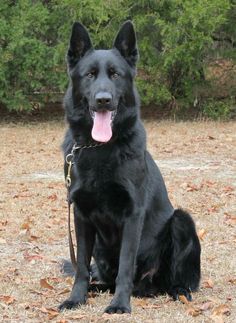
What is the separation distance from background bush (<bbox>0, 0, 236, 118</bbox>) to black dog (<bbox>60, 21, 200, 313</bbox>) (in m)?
11.0

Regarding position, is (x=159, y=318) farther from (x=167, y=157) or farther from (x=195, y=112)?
(x=195, y=112)

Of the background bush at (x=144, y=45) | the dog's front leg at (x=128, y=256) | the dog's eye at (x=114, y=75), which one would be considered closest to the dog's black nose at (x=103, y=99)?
the dog's eye at (x=114, y=75)

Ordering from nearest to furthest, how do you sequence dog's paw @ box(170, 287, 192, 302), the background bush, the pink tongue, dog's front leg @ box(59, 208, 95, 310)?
the pink tongue
dog's front leg @ box(59, 208, 95, 310)
dog's paw @ box(170, 287, 192, 302)
the background bush

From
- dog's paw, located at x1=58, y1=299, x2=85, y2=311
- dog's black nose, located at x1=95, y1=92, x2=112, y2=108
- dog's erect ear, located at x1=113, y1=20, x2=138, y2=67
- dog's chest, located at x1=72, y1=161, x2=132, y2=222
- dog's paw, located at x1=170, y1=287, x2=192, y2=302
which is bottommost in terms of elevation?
dog's paw, located at x1=170, y1=287, x2=192, y2=302

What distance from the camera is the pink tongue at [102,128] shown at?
4223 mm

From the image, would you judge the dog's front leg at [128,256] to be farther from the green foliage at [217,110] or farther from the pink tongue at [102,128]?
the green foliage at [217,110]

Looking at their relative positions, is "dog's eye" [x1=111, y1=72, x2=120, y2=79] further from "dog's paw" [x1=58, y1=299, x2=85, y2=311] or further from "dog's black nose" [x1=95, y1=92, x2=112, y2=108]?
"dog's paw" [x1=58, y1=299, x2=85, y2=311]

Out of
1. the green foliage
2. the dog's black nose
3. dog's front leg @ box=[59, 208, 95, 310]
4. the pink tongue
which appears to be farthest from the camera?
the green foliage

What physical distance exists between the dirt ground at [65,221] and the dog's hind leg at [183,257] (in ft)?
0.34

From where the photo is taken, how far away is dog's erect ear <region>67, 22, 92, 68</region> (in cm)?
439

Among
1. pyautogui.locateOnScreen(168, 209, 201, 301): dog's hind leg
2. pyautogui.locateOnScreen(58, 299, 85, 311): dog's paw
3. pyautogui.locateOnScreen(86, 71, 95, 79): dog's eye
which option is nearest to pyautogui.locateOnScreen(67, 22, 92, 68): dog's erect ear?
pyautogui.locateOnScreen(86, 71, 95, 79): dog's eye

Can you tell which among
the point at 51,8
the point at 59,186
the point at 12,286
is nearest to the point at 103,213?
the point at 12,286

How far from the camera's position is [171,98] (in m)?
16.7

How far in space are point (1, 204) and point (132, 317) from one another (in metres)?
4.34
